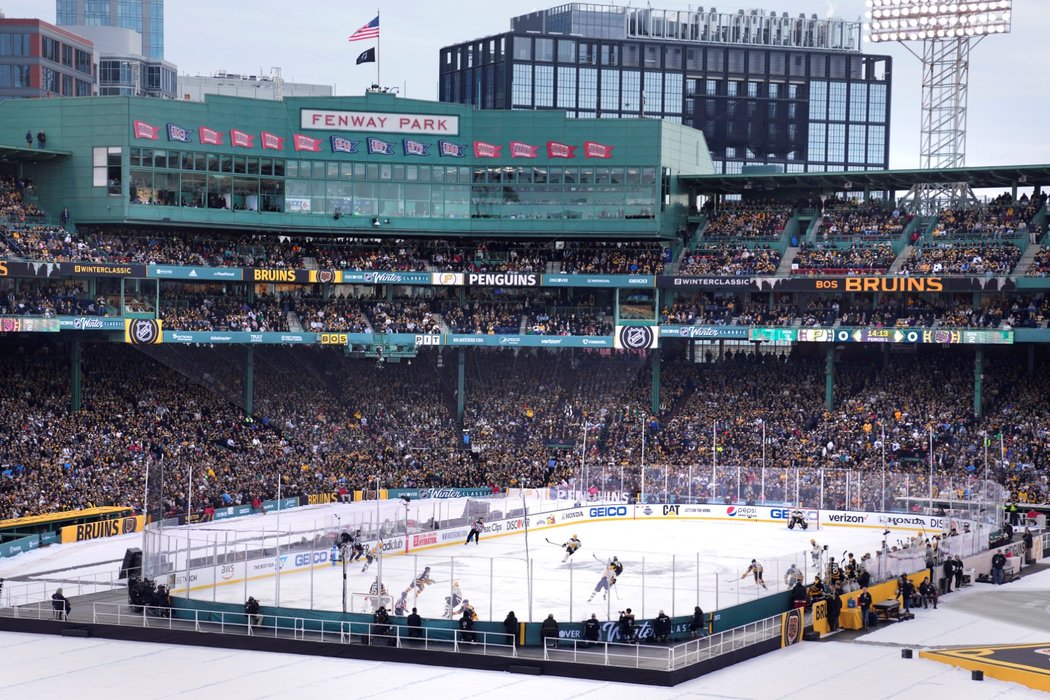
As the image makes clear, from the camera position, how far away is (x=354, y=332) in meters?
68.4

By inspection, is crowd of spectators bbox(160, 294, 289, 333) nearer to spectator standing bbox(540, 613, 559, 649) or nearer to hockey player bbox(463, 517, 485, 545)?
hockey player bbox(463, 517, 485, 545)

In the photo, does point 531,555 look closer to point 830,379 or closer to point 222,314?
point 830,379

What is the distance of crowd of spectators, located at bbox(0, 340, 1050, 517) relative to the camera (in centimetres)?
5669

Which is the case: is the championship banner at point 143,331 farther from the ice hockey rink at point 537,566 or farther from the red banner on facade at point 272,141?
the ice hockey rink at point 537,566

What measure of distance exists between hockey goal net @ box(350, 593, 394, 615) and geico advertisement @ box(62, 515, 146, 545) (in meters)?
18.5

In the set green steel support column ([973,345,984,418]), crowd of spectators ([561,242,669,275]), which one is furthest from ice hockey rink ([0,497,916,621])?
crowd of spectators ([561,242,669,275])

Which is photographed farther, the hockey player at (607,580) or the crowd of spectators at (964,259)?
the crowd of spectators at (964,259)

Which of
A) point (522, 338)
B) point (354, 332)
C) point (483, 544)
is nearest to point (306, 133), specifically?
point (354, 332)

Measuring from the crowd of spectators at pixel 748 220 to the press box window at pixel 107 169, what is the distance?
2888 cm

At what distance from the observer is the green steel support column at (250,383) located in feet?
218

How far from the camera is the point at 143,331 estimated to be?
6306cm

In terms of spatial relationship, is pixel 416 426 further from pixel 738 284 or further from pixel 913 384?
pixel 913 384

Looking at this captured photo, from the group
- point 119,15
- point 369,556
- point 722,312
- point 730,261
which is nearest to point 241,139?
point 730,261

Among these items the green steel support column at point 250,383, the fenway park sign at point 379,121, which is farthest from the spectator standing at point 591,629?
the fenway park sign at point 379,121
